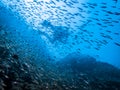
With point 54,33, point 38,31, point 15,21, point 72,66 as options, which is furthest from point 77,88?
point 38,31

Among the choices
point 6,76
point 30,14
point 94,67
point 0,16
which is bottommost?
point 6,76

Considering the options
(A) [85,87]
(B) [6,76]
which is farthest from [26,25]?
(B) [6,76]

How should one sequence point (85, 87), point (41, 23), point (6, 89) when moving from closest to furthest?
point (6, 89), point (85, 87), point (41, 23)

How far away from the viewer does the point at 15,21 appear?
36.5 meters

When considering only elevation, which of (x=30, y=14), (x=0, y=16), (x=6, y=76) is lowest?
(x=6, y=76)

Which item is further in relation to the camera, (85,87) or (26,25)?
(26,25)

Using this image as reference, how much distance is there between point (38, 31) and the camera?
135 ft

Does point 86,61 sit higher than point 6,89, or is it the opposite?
point 86,61

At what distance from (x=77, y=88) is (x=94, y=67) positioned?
14.9 meters

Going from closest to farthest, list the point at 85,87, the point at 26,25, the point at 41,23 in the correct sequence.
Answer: the point at 85,87, the point at 41,23, the point at 26,25

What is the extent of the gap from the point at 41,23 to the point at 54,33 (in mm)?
4991

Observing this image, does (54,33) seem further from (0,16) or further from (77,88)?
(77,88)

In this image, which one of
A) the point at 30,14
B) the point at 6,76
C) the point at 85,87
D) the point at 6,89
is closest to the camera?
the point at 6,89

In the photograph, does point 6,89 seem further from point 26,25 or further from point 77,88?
point 26,25
